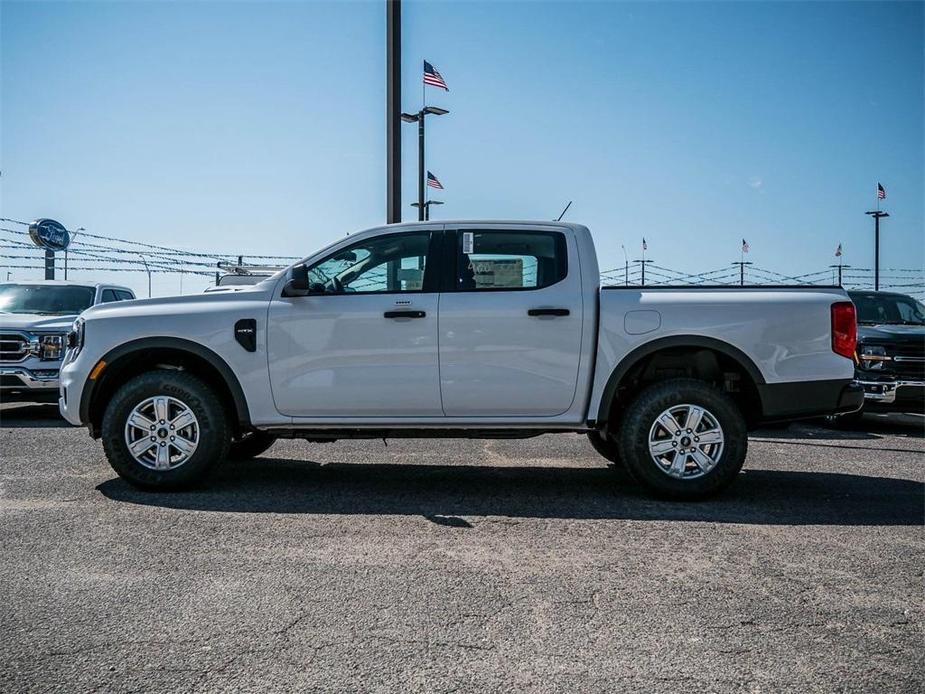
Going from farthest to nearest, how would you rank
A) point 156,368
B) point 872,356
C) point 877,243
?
point 877,243
point 872,356
point 156,368

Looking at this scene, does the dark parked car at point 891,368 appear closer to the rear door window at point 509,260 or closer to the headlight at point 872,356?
A: the headlight at point 872,356

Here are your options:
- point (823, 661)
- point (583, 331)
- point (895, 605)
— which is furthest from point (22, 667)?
point (583, 331)

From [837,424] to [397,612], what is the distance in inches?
330

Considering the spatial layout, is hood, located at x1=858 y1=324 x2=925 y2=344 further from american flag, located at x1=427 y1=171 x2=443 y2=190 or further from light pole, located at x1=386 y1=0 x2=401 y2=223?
american flag, located at x1=427 y1=171 x2=443 y2=190

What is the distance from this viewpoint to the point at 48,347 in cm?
1016

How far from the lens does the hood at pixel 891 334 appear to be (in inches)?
380

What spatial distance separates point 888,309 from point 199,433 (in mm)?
9536

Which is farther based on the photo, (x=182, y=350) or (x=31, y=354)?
(x=31, y=354)

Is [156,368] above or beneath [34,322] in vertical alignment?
beneath

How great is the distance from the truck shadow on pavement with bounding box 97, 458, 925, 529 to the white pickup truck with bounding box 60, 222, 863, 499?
0.97ft

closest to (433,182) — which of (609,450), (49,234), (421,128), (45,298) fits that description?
(421,128)

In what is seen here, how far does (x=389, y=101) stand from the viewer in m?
10.4

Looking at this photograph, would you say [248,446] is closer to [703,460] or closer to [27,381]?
[703,460]

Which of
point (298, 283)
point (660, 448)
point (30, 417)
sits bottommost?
point (30, 417)
